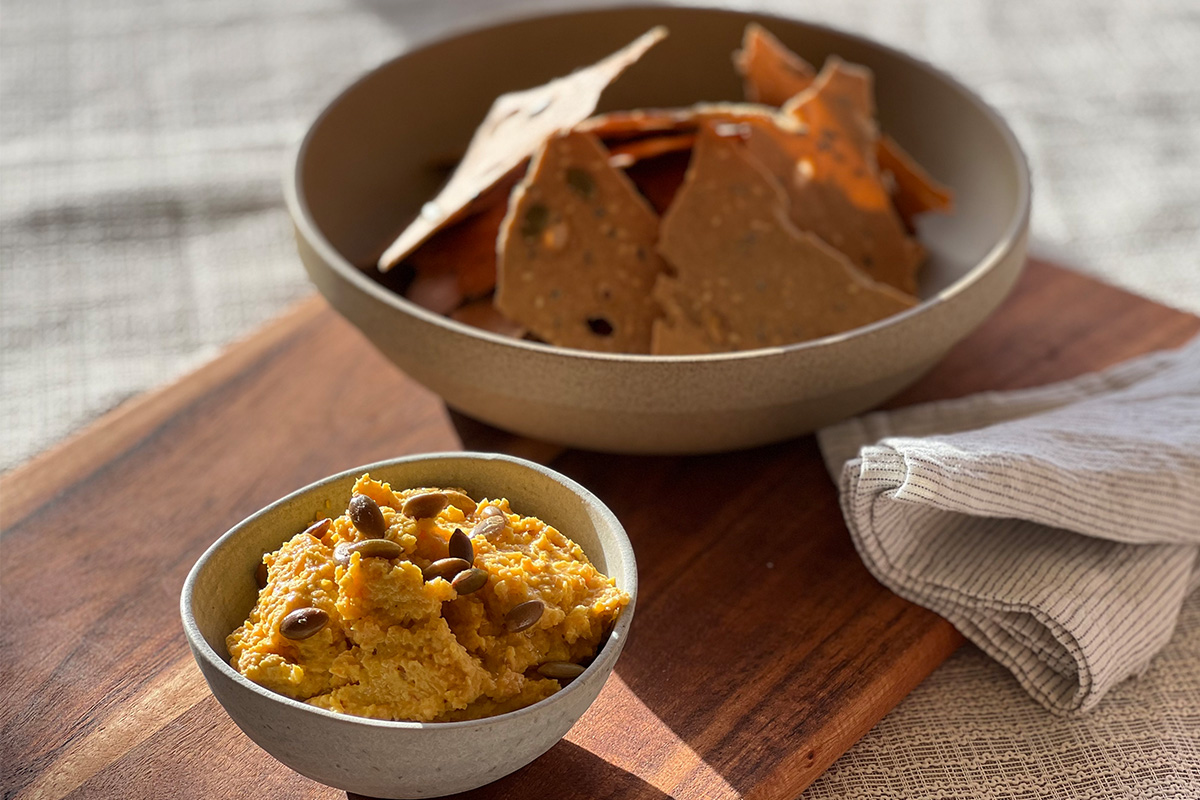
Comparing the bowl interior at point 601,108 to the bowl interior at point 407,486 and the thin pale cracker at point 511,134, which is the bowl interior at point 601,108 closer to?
the thin pale cracker at point 511,134

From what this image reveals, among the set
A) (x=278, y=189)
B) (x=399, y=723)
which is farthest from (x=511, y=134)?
(x=278, y=189)

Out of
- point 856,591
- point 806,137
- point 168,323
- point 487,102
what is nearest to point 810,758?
point 856,591

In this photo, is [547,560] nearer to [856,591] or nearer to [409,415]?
[856,591]

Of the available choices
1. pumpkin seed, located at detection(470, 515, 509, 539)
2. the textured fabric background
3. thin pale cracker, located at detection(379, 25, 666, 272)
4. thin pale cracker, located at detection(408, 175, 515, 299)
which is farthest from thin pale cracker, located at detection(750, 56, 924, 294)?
pumpkin seed, located at detection(470, 515, 509, 539)

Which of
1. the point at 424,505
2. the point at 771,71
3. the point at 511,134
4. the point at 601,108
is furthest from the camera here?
the point at 601,108

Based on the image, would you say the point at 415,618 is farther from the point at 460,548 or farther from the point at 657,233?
the point at 657,233

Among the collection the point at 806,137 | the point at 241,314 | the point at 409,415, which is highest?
the point at 806,137
